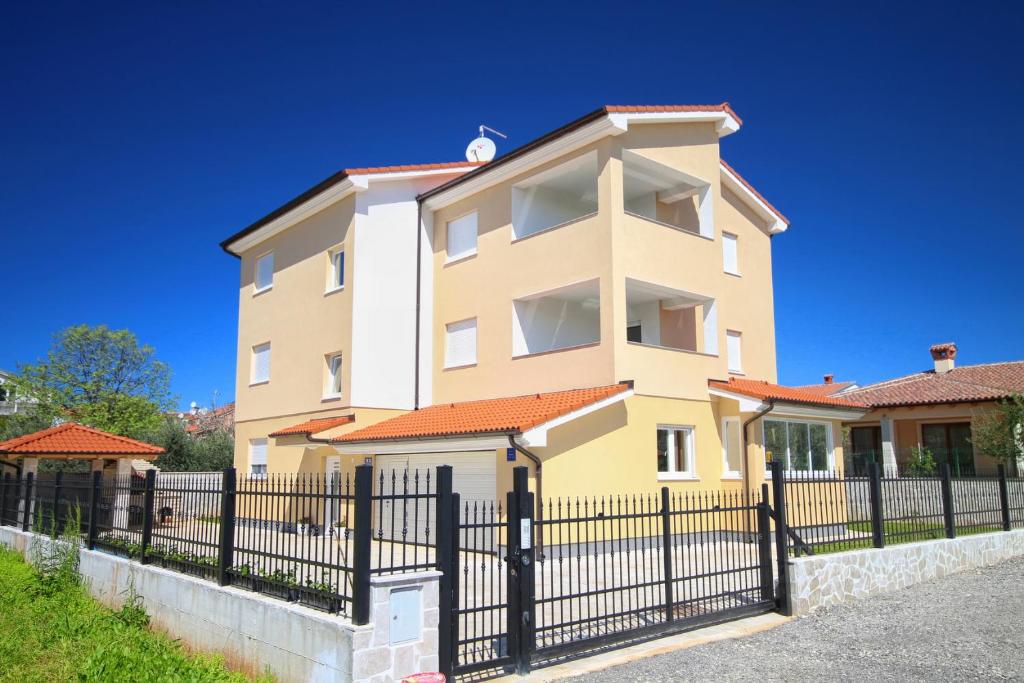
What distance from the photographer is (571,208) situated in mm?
19844

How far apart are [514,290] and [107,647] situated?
38.7ft

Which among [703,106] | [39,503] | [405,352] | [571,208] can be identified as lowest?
[39,503]

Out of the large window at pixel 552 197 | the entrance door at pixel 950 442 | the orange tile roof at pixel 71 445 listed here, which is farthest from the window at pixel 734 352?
the orange tile roof at pixel 71 445

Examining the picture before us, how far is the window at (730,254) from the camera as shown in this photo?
861 inches

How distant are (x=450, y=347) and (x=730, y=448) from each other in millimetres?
7406

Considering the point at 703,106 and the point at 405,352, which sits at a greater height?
the point at 703,106

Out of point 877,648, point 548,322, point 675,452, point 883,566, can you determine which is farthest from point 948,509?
point 548,322

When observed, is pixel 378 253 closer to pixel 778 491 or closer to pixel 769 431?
pixel 769 431

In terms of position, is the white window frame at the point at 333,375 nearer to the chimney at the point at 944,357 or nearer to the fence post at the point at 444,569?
the fence post at the point at 444,569

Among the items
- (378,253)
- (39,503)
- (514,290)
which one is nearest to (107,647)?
(39,503)

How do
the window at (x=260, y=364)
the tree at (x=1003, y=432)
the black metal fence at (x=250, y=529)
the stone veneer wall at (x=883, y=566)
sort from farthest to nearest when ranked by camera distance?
the tree at (x=1003, y=432)
the window at (x=260, y=364)
the stone veneer wall at (x=883, y=566)
the black metal fence at (x=250, y=529)

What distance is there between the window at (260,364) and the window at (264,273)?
1841 mm

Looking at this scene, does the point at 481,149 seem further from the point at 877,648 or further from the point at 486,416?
the point at 877,648

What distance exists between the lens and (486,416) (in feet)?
53.2
